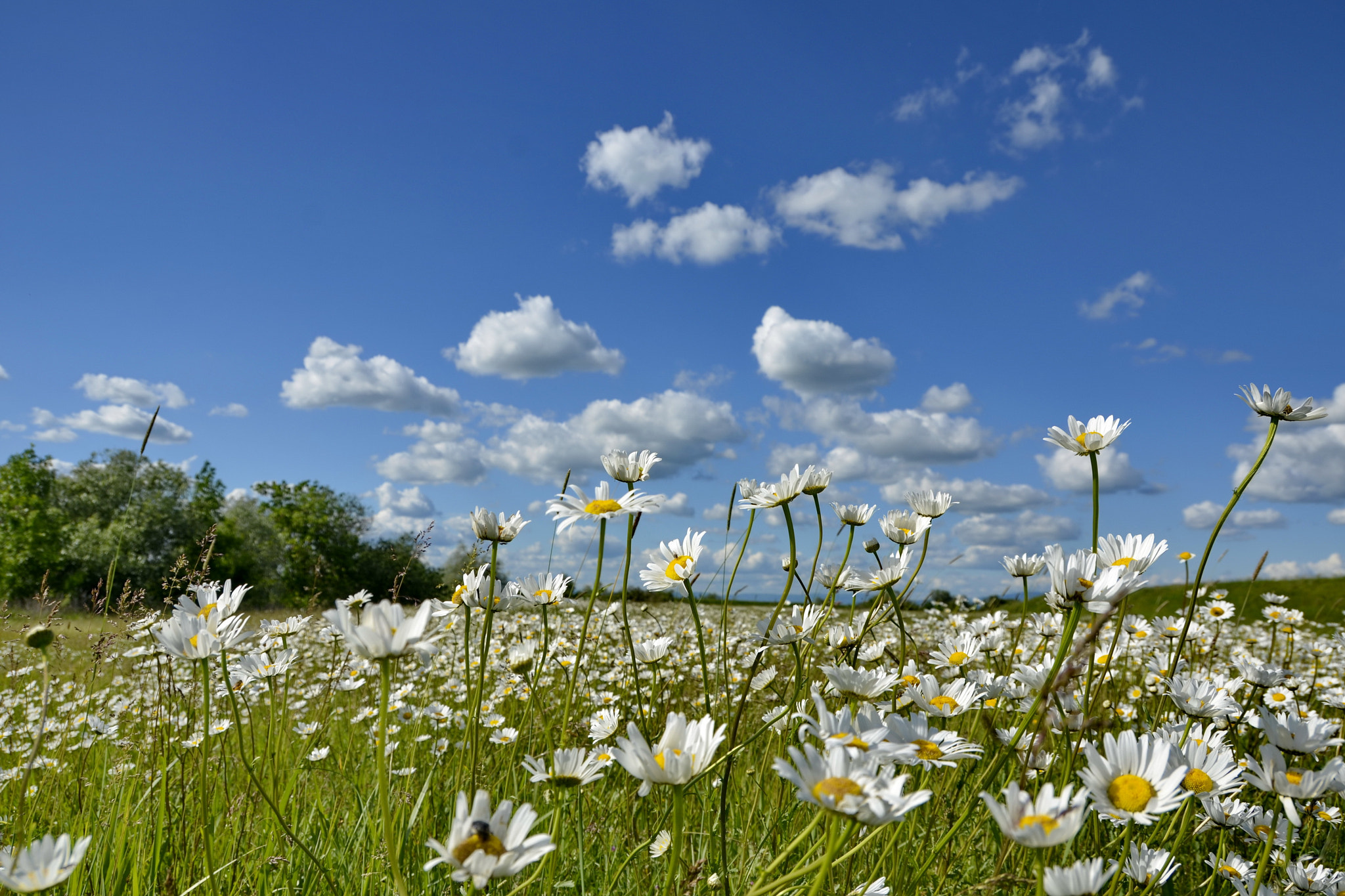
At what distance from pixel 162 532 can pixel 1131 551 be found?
4183cm

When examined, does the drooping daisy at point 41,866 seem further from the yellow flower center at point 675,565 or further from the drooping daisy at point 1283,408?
the drooping daisy at point 1283,408

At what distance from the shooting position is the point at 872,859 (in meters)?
2.12

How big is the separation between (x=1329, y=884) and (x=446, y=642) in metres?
5.38

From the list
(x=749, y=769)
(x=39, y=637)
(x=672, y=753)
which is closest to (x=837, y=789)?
(x=672, y=753)

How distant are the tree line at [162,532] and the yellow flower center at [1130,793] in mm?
30948

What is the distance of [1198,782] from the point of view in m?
1.38

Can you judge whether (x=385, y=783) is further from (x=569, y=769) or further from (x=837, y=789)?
(x=837, y=789)

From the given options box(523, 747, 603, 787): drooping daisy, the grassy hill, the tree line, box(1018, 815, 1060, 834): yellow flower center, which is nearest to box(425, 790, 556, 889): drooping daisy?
box(523, 747, 603, 787): drooping daisy

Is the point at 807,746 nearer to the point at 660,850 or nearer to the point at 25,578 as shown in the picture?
the point at 660,850

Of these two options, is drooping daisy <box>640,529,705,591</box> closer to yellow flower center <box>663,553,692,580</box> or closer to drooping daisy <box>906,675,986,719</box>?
yellow flower center <box>663,553,692,580</box>

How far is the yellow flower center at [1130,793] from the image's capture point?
1.19m

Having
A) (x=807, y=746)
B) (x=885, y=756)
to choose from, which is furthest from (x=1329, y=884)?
(x=807, y=746)

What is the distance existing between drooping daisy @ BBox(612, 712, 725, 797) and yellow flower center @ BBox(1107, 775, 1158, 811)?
705 millimetres

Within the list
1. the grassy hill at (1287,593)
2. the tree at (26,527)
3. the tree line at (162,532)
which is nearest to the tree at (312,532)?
the tree line at (162,532)
